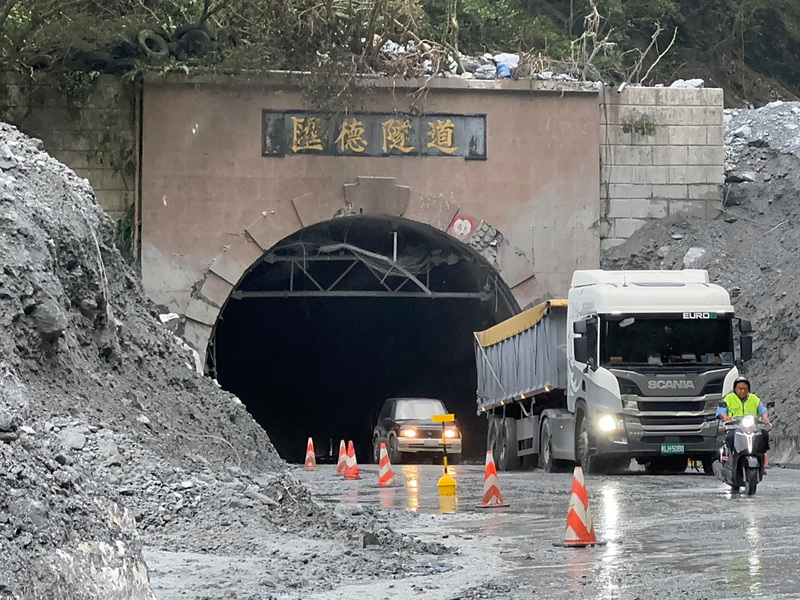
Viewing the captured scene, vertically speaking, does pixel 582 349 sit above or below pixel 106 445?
above

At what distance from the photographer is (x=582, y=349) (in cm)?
2238

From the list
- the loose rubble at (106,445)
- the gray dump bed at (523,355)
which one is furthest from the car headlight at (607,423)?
the loose rubble at (106,445)

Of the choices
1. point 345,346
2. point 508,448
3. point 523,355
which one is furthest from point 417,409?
point 345,346

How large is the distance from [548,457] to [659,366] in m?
3.95

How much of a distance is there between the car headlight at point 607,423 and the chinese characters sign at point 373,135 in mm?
11215

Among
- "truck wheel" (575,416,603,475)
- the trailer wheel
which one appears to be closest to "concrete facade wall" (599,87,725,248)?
the trailer wheel

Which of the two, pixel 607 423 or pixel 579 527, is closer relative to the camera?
pixel 579 527

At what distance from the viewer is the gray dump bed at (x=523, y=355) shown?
25.1 m

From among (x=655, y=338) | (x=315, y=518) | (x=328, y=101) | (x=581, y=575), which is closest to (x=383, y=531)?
(x=315, y=518)

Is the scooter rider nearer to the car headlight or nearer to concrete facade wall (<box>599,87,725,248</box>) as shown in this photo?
the car headlight

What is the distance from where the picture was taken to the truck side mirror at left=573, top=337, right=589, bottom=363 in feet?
73.3

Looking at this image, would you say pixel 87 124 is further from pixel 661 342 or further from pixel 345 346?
pixel 345 346

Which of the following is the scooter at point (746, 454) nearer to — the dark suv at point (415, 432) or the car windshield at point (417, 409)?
the dark suv at point (415, 432)

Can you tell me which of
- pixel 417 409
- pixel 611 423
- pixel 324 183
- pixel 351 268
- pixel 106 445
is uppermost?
pixel 324 183
